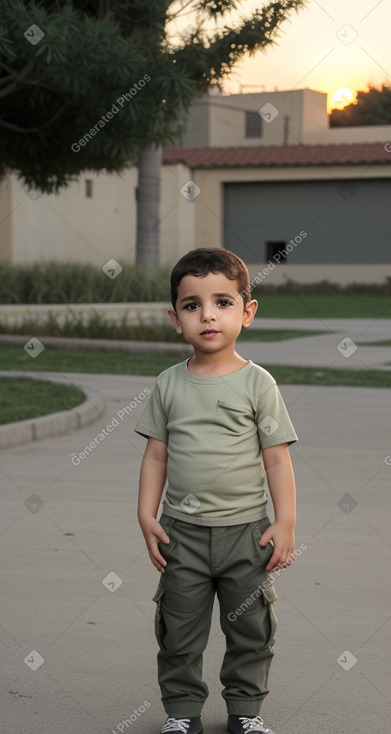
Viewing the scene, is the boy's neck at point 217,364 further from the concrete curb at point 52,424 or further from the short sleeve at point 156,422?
the concrete curb at point 52,424

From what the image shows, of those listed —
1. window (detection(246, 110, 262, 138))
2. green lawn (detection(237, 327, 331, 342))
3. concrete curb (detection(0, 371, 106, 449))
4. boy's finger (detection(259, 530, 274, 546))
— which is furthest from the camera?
window (detection(246, 110, 262, 138))

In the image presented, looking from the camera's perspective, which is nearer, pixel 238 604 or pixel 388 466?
pixel 238 604

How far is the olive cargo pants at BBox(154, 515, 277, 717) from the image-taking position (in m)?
3.45

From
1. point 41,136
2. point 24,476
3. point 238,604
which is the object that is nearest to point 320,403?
point 41,136

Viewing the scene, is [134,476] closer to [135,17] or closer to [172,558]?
[172,558]

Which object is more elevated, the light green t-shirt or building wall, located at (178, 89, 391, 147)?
building wall, located at (178, 89, 391, 147)

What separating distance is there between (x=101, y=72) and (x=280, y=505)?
7.57 m

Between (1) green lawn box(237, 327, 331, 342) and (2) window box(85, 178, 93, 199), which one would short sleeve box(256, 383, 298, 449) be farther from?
(2) window box(85, 178, 93, 199)

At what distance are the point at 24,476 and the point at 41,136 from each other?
5305 mm

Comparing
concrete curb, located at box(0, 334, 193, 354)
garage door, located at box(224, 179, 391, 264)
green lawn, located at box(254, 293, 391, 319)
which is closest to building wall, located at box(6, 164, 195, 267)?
garage door, located at box(224, 179, 391, 264)

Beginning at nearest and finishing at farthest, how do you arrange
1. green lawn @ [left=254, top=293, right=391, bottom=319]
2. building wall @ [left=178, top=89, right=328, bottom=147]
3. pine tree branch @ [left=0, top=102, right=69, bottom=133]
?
pine tree branch @ [left=0, top=102, right=69, bottom=133], green lawn @ [left=254, top=293, right=391, bottom=319], building wall @ [left=178, top=89, right=328, bottom=147]

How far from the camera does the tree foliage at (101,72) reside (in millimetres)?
10070

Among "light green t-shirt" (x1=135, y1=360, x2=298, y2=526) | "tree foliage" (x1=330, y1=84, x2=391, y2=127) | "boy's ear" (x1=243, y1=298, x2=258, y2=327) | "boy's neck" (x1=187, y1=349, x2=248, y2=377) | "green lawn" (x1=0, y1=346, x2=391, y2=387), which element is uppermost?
"tree foliage" (x1=330, y1=84, x2=391, y2=127)

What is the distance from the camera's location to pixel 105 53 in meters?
10.2
